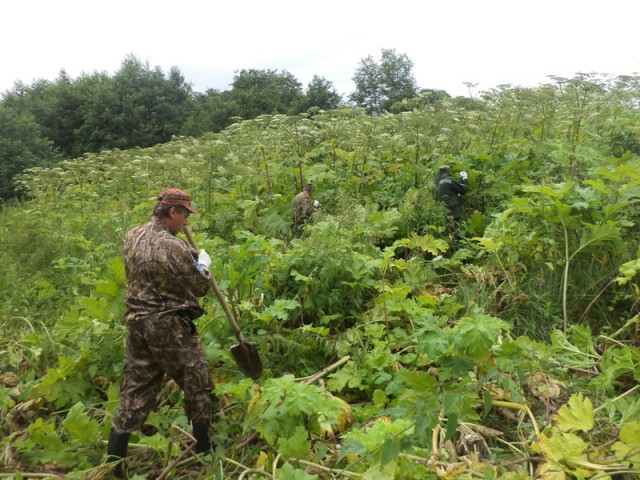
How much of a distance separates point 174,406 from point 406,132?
6.10 meters

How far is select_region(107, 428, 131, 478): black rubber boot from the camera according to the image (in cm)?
295

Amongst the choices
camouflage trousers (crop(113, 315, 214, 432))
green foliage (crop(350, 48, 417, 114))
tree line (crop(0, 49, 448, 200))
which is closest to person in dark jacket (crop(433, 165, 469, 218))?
camouflage trousers (crop(113, 315, 214, 432))

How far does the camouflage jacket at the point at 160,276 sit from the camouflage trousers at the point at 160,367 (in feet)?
0.28

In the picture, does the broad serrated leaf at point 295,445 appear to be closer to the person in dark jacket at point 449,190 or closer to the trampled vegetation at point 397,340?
the trampled vegetation at point 397,340

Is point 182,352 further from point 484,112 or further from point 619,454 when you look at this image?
point 484,112

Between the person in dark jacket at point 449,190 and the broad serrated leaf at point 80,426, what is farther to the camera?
the person in dark jacket at point 449,190

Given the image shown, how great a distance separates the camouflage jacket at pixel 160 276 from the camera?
293cm

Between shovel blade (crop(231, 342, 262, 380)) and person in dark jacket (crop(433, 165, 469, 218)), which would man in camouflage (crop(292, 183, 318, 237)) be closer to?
person in dark jacket (crop(433, 165, 469, 218))

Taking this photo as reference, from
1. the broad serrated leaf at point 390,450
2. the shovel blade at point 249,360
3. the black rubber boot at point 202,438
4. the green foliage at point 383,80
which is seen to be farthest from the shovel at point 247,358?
the green foliage at point 383,80

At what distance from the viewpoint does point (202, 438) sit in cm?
301

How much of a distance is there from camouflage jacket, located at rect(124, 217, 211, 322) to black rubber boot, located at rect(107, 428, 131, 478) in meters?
0.76

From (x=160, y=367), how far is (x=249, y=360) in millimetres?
647

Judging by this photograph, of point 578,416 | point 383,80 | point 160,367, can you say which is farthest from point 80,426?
point 383,80

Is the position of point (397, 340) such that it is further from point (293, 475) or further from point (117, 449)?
point (117, 449)
